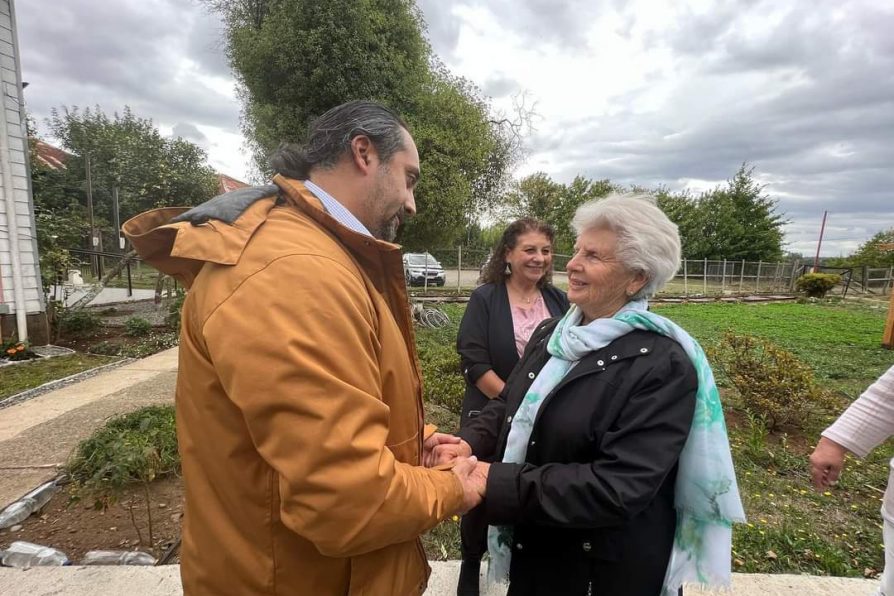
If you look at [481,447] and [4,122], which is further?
[4,122]

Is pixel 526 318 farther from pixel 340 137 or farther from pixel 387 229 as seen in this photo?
pixel 340 137

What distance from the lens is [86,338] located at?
7840mm

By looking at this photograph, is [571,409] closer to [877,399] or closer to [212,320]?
[212,320]

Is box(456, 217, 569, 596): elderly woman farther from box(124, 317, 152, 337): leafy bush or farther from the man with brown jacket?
box(124, 317, 152, 337): leafy bush

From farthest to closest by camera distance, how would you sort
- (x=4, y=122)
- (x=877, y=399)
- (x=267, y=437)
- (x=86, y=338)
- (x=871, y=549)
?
(x=86, y=338), (x=4, y=122), (x=871, y=549), (x=877, y=399), (x=267, y=437)

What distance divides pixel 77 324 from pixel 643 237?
934 cm

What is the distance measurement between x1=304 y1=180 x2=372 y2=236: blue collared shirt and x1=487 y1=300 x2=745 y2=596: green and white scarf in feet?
2.66

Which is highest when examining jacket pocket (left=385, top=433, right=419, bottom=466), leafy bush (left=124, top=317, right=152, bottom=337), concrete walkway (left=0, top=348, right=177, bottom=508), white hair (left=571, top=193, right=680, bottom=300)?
white hair (left=571, top=193, right=680, bottom=300)

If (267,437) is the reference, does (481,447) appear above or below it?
below

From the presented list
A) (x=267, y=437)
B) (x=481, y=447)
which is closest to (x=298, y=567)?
(x=267, y=437)

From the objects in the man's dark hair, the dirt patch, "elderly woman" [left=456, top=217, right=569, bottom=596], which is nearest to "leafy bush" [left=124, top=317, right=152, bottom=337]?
the dirt patch

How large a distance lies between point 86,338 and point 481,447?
8594 millimetres

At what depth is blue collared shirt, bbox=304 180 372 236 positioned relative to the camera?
1.29 metres

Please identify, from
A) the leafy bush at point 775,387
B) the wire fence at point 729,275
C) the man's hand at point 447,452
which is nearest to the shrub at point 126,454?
the man's hand at point 447,452
